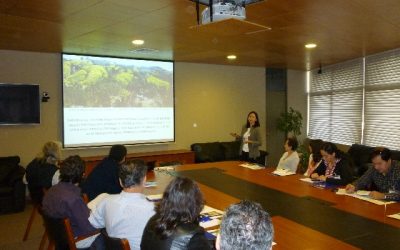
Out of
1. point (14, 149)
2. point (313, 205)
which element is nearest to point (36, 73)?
point (14, 149)

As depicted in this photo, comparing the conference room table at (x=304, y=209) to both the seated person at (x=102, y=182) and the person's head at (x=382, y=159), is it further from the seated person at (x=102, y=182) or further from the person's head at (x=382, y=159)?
the person's head at (x=382, y=159)

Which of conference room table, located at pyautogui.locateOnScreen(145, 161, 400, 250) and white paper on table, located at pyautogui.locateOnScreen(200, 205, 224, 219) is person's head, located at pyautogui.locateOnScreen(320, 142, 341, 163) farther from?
white paper on table, located at pyautogui.locateOnScreen(200, 205, 224, 219)

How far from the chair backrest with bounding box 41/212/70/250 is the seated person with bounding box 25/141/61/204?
1328 mm

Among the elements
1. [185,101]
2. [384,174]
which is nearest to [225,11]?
[384,174]

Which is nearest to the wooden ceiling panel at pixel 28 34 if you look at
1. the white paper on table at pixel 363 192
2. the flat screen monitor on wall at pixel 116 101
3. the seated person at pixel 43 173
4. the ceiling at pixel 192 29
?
the ceiling at pixel 192 29

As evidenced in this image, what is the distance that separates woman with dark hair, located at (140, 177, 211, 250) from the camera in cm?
170

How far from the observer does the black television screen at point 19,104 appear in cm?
588

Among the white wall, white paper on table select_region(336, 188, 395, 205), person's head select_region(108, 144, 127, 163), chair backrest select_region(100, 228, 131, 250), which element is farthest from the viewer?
the white wall

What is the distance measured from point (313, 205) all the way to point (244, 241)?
6.83ft

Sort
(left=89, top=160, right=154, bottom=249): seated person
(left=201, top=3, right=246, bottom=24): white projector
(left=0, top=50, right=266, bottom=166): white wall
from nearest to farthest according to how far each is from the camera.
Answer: (left=89, top=160, right=154, bottom=249): seated person → (left=201, top=3, right=246, bottom=24): white projector → (left=0, top=50, right=266, bottom=166): white wall

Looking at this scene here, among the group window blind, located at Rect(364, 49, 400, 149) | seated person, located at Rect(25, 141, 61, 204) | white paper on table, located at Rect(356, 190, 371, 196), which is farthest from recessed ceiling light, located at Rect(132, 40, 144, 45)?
window blind, located at Rect(364, 49, 400, 149)

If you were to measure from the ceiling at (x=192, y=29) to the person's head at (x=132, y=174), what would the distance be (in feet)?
4.49

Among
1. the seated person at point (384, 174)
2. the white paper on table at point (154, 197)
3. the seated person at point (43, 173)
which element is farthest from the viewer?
the seated person at point (43, 173)

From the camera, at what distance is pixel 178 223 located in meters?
1.79
